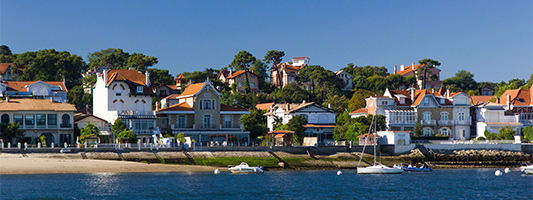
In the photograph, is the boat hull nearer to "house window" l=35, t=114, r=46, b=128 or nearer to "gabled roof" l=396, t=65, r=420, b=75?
"house window" l=35, t=114, r=46, b=128

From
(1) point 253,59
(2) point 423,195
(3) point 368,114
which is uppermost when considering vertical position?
(1) point 253,59

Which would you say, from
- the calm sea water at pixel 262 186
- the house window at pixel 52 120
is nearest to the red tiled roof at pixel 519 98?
the calm sea water at pixel 262 186

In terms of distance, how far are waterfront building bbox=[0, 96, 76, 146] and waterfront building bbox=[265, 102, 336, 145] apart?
27.5 m

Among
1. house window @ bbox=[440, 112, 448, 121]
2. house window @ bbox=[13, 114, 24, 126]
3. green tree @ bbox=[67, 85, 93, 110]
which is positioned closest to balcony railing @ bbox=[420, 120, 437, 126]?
house window @ bbox=[440, 112, 448, 121]

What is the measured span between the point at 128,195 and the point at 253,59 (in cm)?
9101

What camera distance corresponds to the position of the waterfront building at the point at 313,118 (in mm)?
86562

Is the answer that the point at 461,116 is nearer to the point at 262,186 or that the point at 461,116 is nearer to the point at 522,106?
the point at 522,106

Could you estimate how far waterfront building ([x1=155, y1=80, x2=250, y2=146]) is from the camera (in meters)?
79.4

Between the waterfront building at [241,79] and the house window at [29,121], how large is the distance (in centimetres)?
5728

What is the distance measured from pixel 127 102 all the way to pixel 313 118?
23335 millimetres

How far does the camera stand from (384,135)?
255 ft

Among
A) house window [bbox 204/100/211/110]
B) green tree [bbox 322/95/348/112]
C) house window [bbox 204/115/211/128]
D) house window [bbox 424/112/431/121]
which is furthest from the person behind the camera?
green tree [bbox 322/95/348/112]

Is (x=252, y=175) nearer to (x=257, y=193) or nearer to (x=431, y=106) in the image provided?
(x=257, y=193)

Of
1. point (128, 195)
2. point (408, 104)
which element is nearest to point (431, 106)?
point (408, 104)
